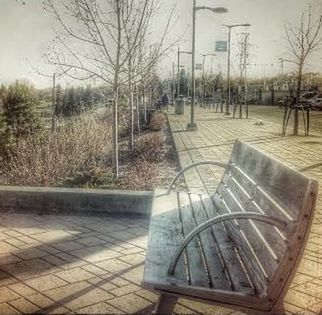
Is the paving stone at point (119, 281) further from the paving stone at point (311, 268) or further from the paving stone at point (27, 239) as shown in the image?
the paving stone at point (311, 268)

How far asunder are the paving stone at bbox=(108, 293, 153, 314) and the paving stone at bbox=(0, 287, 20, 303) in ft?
2.37

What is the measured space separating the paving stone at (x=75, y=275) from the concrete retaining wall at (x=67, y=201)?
1.96m

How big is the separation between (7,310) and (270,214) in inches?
76.9

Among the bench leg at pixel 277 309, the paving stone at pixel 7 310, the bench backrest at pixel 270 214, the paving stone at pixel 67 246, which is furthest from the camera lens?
the paving stone at pixel 67 246

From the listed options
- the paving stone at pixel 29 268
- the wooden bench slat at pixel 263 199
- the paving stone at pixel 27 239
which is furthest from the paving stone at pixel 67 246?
the wooden bench slat at pixel 263 199

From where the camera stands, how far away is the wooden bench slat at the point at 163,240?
9.61 ft

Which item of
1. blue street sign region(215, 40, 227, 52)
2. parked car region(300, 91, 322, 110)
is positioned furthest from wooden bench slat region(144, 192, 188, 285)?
parked car region(300, 91, 322, 110)

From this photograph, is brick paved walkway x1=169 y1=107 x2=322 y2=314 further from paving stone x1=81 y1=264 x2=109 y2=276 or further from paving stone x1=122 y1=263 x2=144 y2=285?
paving stone x1=81 y1=264 x2=109 y2=276

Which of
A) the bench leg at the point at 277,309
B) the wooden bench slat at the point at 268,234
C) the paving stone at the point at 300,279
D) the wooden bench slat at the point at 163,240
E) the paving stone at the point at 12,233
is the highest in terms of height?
the wooden bench slat at the point at 268,234

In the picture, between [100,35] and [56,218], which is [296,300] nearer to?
[56,218]

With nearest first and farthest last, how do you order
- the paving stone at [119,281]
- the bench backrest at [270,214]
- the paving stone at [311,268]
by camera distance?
the bench backrest at [270,214] < the paving stone at [119,281] < the paving stone at [311,268]

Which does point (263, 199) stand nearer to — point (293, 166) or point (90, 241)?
point (90, 241)

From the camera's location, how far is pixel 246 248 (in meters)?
3.31

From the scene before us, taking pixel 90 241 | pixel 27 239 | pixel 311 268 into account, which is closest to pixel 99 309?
pixel 90 241
